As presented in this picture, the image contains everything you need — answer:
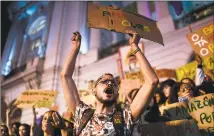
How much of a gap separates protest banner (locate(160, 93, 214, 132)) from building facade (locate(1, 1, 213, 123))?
5.52 meters

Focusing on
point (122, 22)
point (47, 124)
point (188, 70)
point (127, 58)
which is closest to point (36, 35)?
point (127, 58)

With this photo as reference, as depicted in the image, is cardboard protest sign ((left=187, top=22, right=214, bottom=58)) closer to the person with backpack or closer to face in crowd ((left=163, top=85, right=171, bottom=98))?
face in crowd ((left=163, top=85, right=171, bottom=98))

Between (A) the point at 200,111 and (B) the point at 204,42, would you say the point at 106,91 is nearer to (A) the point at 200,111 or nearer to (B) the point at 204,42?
(A) the point at 200,111

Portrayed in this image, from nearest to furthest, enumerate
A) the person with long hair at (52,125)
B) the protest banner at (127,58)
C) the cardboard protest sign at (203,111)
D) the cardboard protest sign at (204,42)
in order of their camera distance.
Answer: the cardboard protest sign at (203,111) < the person with long hair at (52,125) < the cardboard protest sign at (204,42) < the protest banner at (127,58)

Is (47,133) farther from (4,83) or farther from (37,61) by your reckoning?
(4,83)

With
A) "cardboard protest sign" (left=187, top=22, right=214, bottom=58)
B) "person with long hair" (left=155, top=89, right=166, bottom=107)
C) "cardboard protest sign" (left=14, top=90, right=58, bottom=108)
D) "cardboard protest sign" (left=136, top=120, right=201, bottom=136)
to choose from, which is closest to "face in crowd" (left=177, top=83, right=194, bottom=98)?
"person with long hair" (left=155, top=89, right=166, bottom=107)

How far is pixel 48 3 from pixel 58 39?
14.0 feet

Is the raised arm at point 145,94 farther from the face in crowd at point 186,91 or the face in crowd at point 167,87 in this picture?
the face in crowd at point 167,87

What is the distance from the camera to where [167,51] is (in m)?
8.66

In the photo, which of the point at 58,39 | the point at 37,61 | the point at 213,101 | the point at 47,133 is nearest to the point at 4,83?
the point at 37,61

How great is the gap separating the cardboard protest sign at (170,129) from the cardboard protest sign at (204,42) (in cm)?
276

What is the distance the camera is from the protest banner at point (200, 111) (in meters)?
2.66

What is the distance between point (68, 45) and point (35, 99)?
7652 mm

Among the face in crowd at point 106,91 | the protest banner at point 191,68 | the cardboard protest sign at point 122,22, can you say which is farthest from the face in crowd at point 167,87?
the face in crowd at point 106,91
